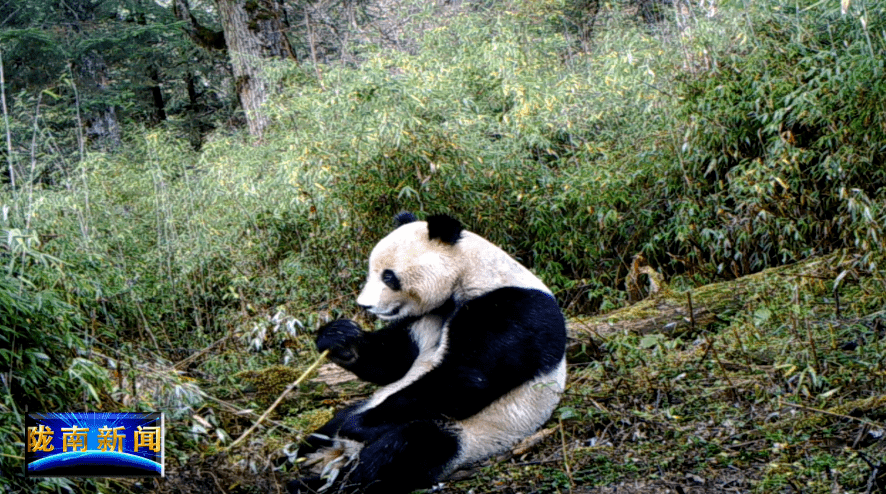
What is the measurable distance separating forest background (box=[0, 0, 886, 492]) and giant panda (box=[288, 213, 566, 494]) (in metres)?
0.26

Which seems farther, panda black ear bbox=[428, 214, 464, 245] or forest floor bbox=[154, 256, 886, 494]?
panda black ear bbox=[428, 214, 464, 245]

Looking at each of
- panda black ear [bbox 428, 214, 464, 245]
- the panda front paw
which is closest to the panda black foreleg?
the panda front paw

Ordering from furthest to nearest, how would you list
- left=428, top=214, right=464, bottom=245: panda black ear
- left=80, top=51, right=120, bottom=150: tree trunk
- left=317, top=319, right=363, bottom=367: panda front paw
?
left=80, top=51, right=120, bottom=150: tree trunk
left=317, top=319, right=363, bottom=367: panda front paw
left=428, top=214, right=464, bottom=245: panda black ear

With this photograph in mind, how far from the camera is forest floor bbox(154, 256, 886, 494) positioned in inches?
118

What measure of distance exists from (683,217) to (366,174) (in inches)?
96.1

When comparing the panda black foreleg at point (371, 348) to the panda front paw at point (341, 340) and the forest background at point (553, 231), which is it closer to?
the panda front paw at point (341, 340)

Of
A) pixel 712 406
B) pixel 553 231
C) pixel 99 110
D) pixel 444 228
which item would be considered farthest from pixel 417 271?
pixel 99 110

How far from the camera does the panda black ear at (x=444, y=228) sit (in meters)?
3.68

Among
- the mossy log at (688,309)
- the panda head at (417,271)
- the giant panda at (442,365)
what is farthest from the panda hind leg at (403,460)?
the mossy log at (688,309)

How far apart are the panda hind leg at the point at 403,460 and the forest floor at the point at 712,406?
0.36 ft

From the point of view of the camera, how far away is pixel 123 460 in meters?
2.80

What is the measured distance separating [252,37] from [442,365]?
7931mm

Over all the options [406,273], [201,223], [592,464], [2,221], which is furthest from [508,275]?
[201,223]

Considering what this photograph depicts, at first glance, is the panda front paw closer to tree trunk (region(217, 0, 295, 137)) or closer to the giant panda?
the giant panda
